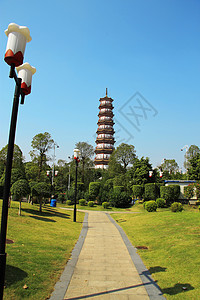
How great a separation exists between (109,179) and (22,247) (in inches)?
1468

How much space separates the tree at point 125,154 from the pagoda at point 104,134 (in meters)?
18.5

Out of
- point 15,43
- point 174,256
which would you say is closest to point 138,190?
point 174,256

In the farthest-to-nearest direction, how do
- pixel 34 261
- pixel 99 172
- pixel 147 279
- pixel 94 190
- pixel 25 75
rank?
pixel 99 172 → pixel 94 190 → pixel 34 261 → pixel 147 279 → pixel 25 75

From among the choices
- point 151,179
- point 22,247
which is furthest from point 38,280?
point 151,179

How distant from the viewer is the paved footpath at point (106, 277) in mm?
5237

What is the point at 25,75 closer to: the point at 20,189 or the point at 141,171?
the point at 20,189

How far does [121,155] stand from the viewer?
158 feet

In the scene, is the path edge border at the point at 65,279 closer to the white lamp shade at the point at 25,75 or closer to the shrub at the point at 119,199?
the white lamp shade at the point at 25,75

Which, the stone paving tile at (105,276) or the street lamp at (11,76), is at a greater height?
the street lamp at (11,76)

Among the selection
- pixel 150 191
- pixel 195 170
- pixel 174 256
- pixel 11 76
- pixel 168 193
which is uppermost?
pixel 195 170

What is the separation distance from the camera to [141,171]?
1537 inches

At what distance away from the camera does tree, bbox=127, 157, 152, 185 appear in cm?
3881

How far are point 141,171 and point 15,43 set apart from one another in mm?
36355

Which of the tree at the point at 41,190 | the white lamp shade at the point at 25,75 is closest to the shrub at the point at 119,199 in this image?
the tree at the point at 41,190
